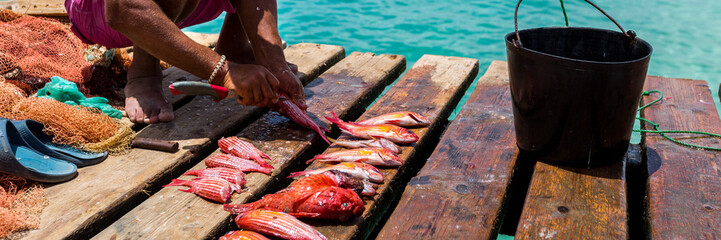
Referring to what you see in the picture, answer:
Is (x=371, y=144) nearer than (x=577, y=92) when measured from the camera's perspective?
Answer: No

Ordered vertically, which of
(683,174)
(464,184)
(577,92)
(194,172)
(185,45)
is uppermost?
(185,45)

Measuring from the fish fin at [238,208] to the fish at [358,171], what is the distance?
0.32 m

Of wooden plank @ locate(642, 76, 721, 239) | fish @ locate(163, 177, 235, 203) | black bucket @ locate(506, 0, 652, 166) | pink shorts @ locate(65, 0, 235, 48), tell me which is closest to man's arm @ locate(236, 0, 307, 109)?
pink shorts @ locate(65, 0, 235, 48)

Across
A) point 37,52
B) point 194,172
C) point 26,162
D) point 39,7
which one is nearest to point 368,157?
point 194,172

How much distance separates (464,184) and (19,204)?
1.75 meters

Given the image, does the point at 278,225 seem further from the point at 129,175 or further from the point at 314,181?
the point at 129,175

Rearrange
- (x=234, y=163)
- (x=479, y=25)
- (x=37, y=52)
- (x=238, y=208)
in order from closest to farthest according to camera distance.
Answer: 1. (x=238, y=208)
2. (x=234, y=163)
3. (x=37, y=52)
4. (x=479, y=25)

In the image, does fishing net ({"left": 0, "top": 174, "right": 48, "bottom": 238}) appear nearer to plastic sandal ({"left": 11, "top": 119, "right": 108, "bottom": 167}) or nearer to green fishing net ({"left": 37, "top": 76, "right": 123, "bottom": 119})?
plastic sandal ({"left": 11, "top": 119, "right": 108, "bottom": 167})

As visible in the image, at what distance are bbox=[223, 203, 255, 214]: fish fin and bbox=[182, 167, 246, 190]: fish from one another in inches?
5.5

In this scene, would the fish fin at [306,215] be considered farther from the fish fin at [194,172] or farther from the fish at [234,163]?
the fish fin at [194,172]

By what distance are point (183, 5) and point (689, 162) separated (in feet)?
8.53

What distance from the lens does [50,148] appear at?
239cm

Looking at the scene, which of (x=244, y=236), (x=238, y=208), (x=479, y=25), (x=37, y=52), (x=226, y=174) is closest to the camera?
(x=244, y=236)

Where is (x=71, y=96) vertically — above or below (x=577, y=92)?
below
